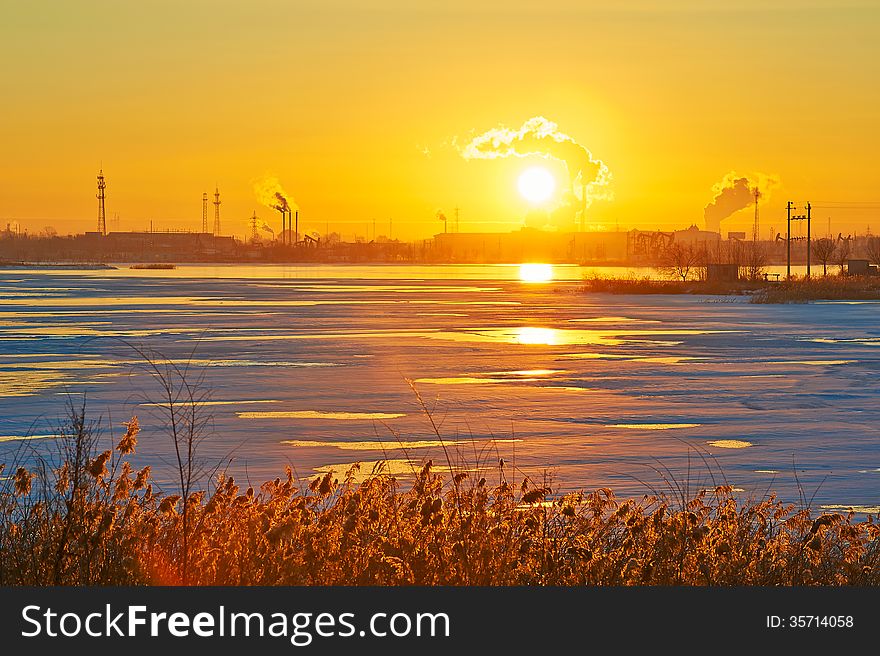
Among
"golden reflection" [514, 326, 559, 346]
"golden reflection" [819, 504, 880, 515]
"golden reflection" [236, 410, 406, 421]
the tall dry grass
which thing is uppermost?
the tall dry grass

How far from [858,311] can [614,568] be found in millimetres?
54537

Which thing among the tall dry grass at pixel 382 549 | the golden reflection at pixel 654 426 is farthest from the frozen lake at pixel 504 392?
the tall dry grass at pixel 382 549

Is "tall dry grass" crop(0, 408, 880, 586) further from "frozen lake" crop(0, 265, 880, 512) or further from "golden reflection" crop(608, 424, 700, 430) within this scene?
"golden reflection" crop(608, 424, 700, 430)

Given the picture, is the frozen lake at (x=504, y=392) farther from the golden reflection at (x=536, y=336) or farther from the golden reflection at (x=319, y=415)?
the golden reflection at (x=536, y=336)

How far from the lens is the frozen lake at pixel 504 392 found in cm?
1509

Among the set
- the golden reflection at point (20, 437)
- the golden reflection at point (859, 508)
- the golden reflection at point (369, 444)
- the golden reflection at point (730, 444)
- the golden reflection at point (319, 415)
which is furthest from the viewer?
the golden reflection at point (319, 415)

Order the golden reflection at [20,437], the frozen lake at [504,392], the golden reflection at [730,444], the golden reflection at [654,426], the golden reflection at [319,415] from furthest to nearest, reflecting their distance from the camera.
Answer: the golden reflection at [319,415] < the golden reflection at [654,426] < the golden reflection at [20,437] < the golden reflection at [730,444] < the frozen lake at [504,392]

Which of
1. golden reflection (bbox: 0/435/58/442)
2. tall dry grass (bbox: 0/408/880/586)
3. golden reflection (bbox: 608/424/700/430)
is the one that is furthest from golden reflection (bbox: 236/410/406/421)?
tall dry grass (bbox: 0/408/880/586)

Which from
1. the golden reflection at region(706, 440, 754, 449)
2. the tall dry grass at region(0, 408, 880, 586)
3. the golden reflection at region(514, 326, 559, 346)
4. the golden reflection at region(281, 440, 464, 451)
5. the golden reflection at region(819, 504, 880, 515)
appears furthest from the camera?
the golden reflection at region(514, 326, 559, 346)

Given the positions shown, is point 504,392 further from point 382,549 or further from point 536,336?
point 536,336

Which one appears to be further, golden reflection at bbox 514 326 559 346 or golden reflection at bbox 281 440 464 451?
golden reflection at bbox 514 326 559 346

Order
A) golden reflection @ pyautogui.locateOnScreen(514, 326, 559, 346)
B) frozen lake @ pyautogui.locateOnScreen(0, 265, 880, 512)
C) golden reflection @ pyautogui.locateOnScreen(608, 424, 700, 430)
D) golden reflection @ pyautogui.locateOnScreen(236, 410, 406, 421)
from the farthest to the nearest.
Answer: golden reflection @ pyautogui.locateOnScreen(514, 326, 559, 346)
golden reflection @ pyautogui.locateOnScreen(236, 410, 406, 421)
golden reflection @ pyautogui.locateOnScreen(608, 424, 700, 430)
frozen lake @ pyautogui.locateOnScreen(0, 265, 880, 512)

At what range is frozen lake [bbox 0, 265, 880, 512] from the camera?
1509 centimetres

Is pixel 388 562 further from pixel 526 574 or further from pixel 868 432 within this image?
pixel 868 432
